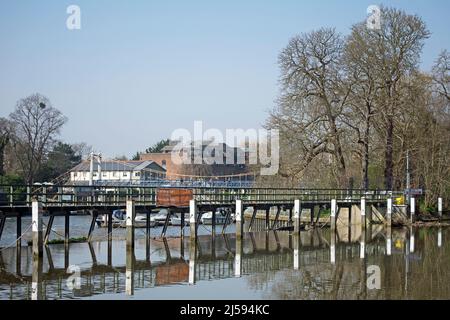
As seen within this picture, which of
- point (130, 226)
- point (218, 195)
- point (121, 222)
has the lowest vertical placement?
point (121, 222)

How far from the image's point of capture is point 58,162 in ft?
261

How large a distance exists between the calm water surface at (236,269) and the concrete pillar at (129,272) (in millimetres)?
29

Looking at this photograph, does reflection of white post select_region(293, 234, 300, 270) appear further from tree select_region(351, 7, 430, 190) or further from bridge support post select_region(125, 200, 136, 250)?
tree select_region(351, 7, 430, 190)

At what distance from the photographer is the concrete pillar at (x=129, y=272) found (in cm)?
1912

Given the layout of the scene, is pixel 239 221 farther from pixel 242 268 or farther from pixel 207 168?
pixel 207 168

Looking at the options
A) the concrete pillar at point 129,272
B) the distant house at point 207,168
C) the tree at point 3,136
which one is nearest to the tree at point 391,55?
the concrete pillar at point 129,272

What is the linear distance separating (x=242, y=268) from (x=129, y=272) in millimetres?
3971

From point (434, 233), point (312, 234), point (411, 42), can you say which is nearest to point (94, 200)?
point (312, 234)

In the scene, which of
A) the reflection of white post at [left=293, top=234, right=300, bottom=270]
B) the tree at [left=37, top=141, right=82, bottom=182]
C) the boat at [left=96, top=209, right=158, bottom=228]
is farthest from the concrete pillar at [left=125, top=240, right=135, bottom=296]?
the tree at [left=37, top=141, right=82, bottom=182]

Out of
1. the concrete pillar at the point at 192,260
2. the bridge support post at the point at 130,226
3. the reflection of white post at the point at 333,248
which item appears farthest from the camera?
the reflection of white post at the point at 333,248

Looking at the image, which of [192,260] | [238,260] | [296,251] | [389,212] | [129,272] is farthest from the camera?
[389,212]

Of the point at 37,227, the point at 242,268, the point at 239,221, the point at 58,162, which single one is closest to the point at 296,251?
the point at 239,221

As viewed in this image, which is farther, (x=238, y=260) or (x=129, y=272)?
(x=238, y=260)

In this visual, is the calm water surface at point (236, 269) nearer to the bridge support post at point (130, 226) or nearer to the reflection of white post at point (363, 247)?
the reflection of white post at point (363, 247)
